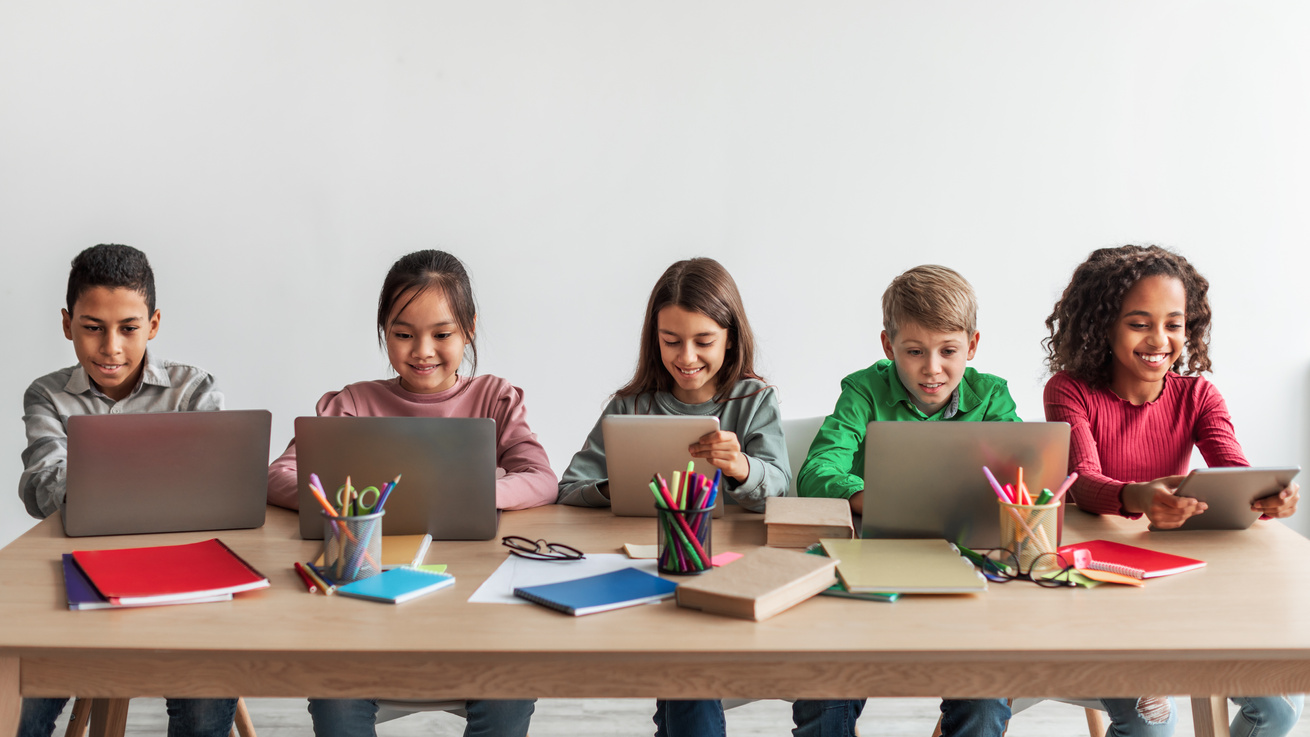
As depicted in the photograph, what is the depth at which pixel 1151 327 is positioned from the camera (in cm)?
166

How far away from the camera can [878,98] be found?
2.65m

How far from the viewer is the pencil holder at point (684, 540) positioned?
44.9 inches

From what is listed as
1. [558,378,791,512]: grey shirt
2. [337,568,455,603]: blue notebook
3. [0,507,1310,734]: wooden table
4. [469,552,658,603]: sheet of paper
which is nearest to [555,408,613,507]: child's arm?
[558,378,791,512]: grey shirt

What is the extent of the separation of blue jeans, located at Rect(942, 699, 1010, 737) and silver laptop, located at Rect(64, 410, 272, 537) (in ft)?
3.62

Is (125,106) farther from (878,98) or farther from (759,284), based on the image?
(878,98)

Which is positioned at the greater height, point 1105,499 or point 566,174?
point 566,174

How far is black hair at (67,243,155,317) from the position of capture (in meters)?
1.84

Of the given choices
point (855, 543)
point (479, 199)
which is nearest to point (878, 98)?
point (479, 199)

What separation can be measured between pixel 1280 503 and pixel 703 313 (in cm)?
96

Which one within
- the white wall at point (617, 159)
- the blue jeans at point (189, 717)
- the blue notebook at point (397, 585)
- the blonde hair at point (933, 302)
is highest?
the white wall at point (617, 159)

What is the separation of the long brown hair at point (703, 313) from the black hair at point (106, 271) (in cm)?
104

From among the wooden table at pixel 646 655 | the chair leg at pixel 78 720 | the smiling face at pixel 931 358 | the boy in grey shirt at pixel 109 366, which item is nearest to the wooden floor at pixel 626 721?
the chair leg at pixel 78 720

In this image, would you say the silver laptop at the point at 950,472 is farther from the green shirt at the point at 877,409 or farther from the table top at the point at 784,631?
the green shirt at the point at 877,409

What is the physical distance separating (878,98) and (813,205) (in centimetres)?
36
